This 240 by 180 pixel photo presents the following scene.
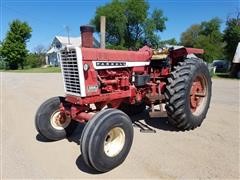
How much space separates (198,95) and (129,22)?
1716 inches

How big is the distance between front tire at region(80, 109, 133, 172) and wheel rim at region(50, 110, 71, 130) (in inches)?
55.3

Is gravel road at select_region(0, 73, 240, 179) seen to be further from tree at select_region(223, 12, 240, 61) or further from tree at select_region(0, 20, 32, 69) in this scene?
tree at select_region(0, 20, 32, 69)

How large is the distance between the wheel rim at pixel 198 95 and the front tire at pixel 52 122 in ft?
→ 8.12

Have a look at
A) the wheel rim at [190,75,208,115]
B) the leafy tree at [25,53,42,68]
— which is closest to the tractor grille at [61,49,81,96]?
the wheel rim at [190,75,208,115]

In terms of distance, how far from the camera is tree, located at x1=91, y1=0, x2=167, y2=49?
4534 centimetres

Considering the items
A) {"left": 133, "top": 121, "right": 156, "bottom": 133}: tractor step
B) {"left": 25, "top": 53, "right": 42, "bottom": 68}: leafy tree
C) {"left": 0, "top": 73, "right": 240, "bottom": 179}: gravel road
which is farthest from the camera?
{"left": 25, "top": 53, "right": 42, "bottom": 68}: leafy tree

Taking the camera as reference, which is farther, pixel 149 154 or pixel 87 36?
pixel 87 36

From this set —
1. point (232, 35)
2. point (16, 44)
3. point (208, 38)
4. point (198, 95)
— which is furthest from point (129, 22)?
point (198, 95)

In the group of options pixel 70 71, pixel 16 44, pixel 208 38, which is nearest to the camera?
pixel 70 71

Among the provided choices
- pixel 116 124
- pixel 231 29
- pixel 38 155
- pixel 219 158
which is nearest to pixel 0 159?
pixel 38 155

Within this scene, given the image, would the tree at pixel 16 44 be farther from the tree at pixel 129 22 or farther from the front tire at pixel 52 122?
the front tire at pixel 52 122

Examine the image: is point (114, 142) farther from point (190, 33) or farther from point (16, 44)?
point (190, 33)

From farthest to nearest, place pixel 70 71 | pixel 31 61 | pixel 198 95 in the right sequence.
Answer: pixel 31 61 < pixel 198 95 < pixel 70 71

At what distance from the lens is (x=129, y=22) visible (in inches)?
1877
